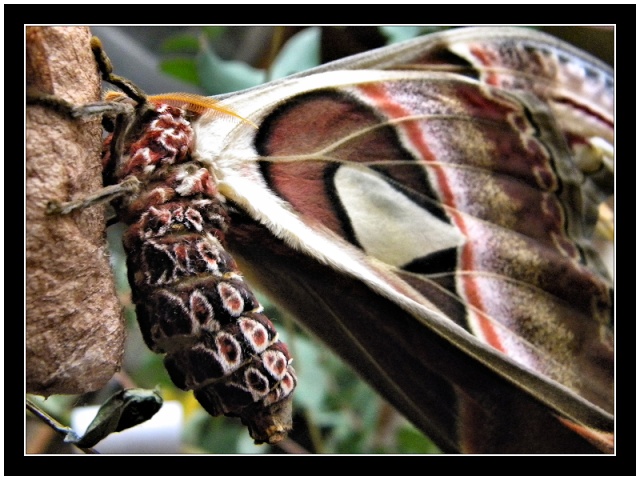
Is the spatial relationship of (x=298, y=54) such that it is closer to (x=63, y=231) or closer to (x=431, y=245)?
(x=431, y=245)

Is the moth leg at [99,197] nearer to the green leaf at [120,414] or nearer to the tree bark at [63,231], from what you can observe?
the tree bark at [63,231]

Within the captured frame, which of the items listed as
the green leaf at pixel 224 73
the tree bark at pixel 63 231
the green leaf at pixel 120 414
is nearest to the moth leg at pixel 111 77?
the tree bark at pixel 63 231

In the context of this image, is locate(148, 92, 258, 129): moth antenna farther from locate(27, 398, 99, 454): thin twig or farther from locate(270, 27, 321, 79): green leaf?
locate(27, 398, 99, 454): thin twig

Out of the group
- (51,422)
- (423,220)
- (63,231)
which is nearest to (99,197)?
(63,231)

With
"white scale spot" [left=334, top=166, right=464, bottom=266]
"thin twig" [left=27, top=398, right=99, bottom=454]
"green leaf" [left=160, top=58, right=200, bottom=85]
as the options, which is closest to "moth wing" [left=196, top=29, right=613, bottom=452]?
"white scale spot" [left=334, top=166, right=464, bottom=266]

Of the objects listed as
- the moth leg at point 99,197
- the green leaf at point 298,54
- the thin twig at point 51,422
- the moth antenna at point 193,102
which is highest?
the green leaf at point 298,54

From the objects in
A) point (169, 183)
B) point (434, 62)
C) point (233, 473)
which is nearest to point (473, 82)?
point (434, 62)

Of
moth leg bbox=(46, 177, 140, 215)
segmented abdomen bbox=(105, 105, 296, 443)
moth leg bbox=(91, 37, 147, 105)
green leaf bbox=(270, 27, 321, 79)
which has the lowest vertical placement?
segmented abdomen bbox=(105, 105, 296, 443)
